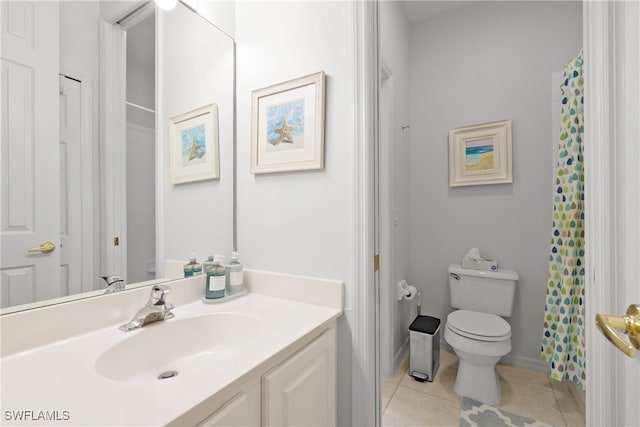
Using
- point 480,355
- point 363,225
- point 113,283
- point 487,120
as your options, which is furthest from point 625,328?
point 487,120

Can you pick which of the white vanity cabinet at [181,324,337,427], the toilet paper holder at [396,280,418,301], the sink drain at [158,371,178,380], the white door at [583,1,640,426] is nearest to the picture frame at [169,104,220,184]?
the sink drain at [158,371,178,380]

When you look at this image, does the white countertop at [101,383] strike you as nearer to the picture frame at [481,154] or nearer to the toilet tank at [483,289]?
the toilet tank at [483,289]

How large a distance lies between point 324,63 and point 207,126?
0.57m

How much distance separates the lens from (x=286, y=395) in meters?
0.71

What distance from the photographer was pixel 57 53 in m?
0.77

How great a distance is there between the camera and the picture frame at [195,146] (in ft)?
3.65

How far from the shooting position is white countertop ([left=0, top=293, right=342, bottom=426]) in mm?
463

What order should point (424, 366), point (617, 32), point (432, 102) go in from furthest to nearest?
point (432, 102) < point (424, 366) < point (617, 32)

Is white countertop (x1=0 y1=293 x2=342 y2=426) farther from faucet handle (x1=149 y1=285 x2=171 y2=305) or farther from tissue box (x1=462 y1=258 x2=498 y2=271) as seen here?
tissue box (x1=462 y1=258 x2=498 y2=271)

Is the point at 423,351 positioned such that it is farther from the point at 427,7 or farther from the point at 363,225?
the point at 427,7

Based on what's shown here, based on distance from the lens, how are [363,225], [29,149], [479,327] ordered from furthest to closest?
[479,327]
[363,225]
[29,149]

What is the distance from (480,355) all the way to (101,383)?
175cm

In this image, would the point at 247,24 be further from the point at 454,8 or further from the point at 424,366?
the point at 424,366

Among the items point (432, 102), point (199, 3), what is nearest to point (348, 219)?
point (199, 3)
